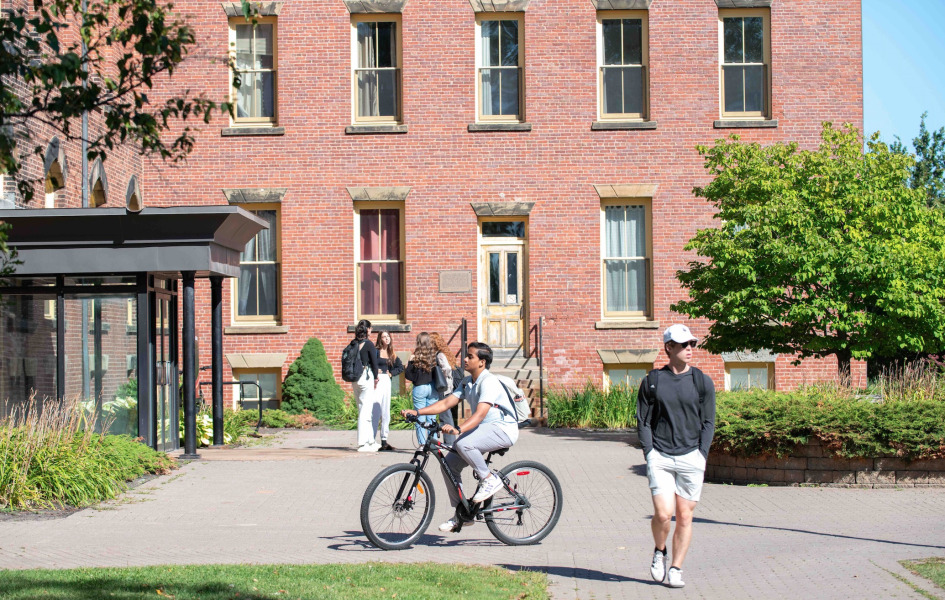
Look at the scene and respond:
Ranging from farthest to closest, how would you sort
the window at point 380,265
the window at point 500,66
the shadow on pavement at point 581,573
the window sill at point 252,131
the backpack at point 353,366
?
1. the window at point 380,265
2. the window at point 500,66
3. the window sill at point 252,131
4. the backpack at point 353,366
5. the shadow on pavement at point 581,573

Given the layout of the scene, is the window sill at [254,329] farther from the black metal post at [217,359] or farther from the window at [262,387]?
the black metal post at [217,359]

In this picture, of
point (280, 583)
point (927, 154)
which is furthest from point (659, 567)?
point (927, 154)

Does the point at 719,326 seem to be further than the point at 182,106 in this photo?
Yes

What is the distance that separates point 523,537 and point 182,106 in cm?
484

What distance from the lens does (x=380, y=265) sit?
2323 cm

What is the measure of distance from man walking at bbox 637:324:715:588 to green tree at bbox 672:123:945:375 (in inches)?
369

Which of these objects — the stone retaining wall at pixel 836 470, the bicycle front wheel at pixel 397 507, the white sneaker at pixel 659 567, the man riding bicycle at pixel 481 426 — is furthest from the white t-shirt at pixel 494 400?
the stone retaining wall at pixel 836 470

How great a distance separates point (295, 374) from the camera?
22031 mm

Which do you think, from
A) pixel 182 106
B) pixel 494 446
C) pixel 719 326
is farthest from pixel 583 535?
pixel 719 326

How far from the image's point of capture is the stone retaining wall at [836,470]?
1218cm

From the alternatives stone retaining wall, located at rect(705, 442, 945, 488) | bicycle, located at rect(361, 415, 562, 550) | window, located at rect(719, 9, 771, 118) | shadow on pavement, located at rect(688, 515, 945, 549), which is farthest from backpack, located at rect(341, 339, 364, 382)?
window, located at rect(719, 9, 771, 118)

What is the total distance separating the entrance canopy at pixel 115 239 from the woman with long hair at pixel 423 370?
297 centimetres

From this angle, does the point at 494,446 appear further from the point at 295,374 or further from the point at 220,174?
the point at 220,174

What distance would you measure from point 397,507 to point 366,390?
23.4 ft
